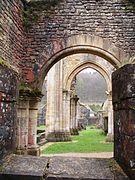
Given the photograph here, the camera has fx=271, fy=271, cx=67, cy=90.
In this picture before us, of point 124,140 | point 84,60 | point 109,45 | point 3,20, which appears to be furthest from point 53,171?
point 84,60

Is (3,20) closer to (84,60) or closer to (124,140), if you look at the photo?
(124,140)

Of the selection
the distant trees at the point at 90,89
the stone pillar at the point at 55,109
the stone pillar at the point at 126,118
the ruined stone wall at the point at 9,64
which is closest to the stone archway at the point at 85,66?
the stone pillar at the point at 55,109

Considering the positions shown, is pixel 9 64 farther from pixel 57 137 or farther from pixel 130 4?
pixel 57 137

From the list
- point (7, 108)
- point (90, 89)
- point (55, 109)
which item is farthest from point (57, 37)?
point (90, 89)

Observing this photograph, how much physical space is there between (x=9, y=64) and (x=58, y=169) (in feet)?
5.18

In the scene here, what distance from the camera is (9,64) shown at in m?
3.54

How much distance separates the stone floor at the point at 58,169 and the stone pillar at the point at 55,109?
13206 millimetres

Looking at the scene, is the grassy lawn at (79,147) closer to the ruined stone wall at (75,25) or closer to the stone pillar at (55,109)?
the stone pillar at (55,109)

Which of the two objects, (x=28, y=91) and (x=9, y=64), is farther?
(x=28, y=91)

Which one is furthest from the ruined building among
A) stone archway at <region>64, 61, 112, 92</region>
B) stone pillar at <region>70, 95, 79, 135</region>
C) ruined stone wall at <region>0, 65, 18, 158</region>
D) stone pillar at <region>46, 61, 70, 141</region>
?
stone pillar at <region>70, 95, 79, 135</region>

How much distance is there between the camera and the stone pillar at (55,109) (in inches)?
642

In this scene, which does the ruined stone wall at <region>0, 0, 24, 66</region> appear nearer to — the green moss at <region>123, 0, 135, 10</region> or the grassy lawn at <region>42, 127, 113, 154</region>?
the green moss at <region>123, 0, 135, 10</region>

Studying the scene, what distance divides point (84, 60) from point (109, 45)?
10.5 m

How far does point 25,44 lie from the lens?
8.88m
